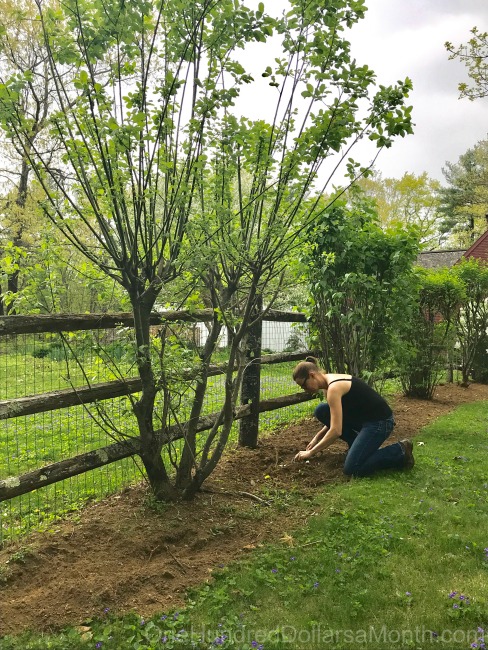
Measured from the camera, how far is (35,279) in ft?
11.8

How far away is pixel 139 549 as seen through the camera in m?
3.30

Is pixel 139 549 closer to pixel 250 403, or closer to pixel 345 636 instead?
pixel 345 636

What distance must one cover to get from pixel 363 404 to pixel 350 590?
2301 mm

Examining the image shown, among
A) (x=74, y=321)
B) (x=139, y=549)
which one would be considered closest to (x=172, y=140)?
(x=74, y=321)

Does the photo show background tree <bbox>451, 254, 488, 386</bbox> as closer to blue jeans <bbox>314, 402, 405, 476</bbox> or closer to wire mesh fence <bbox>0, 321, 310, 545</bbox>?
blue jeans <bbox>314, 402, 405, 476</bbox>

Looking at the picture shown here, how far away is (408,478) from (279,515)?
1.44m

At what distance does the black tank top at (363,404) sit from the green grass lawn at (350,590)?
2.84ft

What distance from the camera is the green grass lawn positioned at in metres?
2.47

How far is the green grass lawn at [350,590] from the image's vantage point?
97.1 inches

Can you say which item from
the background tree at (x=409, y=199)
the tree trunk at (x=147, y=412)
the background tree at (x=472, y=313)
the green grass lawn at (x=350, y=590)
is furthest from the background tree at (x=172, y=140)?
the background tree at (x=409, y=199)

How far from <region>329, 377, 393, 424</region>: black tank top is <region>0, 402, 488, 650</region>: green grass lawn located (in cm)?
87

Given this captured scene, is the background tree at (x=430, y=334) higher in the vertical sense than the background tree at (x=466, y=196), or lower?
lower

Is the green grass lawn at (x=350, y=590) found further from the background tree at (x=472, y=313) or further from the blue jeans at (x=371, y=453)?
the background tree at (x=472, y=313)

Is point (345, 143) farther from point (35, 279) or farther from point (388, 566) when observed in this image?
point (388, 566)
